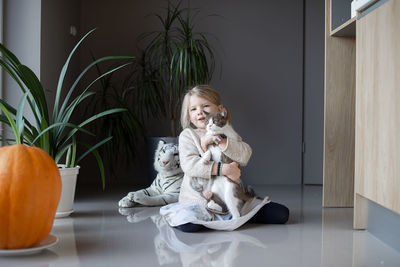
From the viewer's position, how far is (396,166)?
170 centimetres

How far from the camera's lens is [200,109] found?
2.31 metres

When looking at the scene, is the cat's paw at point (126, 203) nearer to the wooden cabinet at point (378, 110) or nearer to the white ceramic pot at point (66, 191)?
the white ceramic pot at point (66, 191)

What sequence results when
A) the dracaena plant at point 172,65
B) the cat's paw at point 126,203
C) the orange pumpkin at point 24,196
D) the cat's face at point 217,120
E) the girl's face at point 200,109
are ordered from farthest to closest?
the dracaena plant at point 172,65 → the cat's paw at point 126,203 → the girl's face at point 200,109 → the cat's face at point 217,120 → the orange pumpkin at point 24,196

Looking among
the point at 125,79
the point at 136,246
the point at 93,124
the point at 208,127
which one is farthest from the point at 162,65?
the point at 136,246

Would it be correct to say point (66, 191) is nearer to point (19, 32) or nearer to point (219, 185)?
point (219, 185)

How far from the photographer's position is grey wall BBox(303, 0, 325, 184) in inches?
152

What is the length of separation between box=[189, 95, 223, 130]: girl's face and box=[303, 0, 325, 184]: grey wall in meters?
1.74

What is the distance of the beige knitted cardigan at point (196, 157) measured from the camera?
7.07ft

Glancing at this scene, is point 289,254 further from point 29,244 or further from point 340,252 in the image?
point 29,244

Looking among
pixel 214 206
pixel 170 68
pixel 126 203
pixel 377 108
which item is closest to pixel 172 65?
pixel 170 68

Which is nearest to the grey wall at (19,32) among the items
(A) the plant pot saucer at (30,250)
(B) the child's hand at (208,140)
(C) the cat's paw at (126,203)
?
(C) the cat's paw at (126,203)

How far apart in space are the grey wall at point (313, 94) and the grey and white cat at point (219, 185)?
70.6 inches

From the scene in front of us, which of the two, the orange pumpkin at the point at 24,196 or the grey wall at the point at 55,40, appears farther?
the grey wall at the point at 55,40

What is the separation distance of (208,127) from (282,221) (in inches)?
22.6
